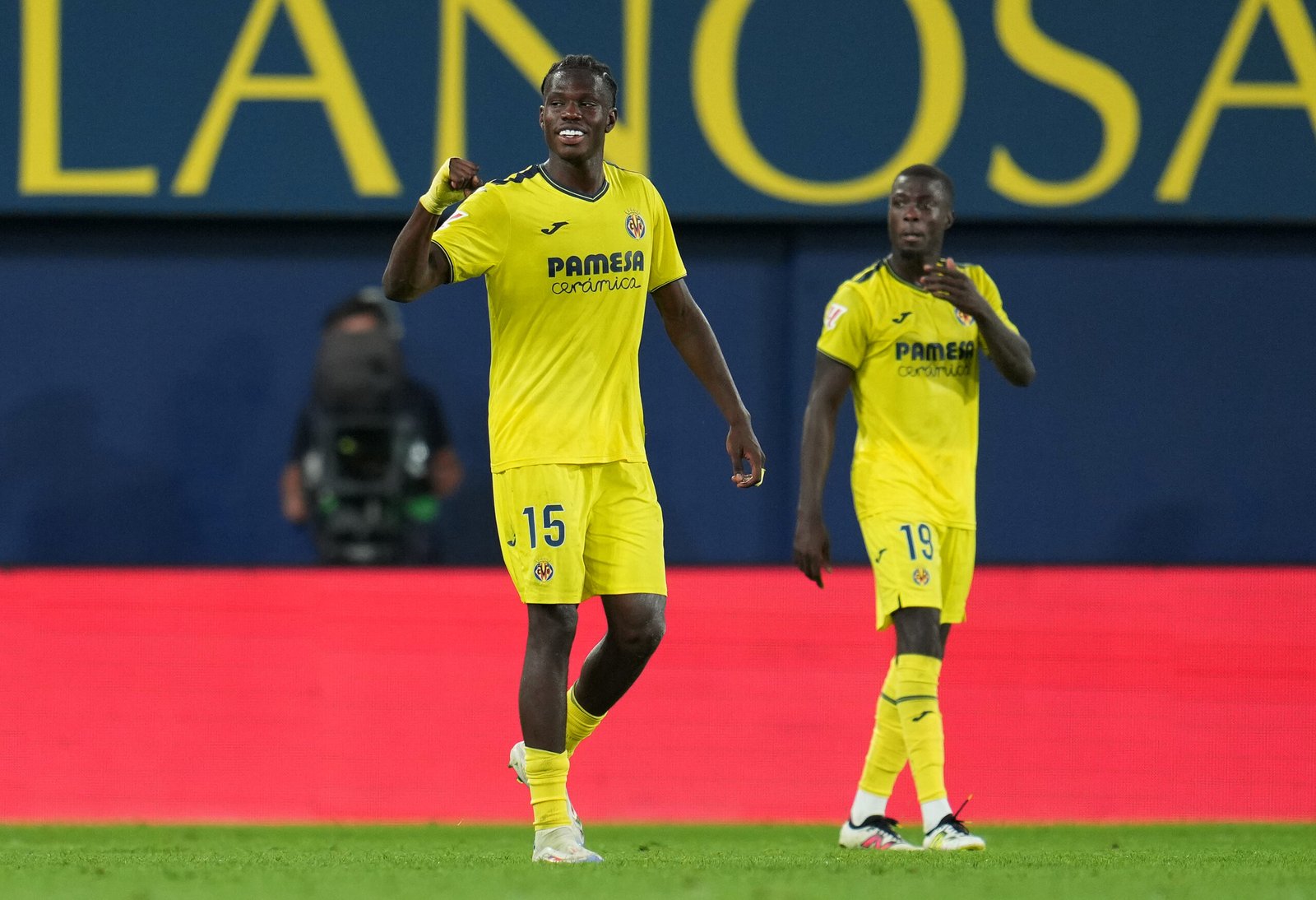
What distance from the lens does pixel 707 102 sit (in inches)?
358

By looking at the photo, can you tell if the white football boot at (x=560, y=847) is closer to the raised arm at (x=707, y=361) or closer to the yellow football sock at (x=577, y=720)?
the yellow football sock at (x=577, y=720)

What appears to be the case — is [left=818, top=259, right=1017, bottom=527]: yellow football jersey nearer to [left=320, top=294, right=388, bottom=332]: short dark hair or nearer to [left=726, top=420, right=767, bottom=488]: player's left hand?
[left=726, top=420, right=767, bottom=488]: player's left hand

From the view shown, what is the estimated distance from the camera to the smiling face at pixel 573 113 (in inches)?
188

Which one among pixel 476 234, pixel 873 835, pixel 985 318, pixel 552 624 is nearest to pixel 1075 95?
pixel 985 318

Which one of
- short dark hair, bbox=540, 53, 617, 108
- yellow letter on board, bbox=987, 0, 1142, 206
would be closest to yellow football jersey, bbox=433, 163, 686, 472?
short dark hair, bbox=540, 53, 617, 108

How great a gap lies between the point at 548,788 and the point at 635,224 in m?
1.42

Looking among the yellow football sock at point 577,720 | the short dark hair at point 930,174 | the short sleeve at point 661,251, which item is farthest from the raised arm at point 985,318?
the yellow football sock at point 577,720

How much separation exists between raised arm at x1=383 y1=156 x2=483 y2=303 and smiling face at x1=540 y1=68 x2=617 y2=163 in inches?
12.7

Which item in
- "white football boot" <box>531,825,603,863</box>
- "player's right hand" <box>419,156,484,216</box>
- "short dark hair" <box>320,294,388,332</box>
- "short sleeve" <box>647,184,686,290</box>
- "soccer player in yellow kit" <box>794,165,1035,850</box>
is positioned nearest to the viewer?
"player's right hand" <box>419,156,484,216</box>

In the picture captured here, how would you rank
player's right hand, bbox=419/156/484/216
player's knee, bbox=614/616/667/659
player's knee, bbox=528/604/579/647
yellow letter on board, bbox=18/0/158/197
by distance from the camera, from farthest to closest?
yellow letter on board, bbox=18/0/158/197 < player's knee, bbox=614/616/667/659 < player's knee, bbox=528/604/579/647 < player's right hand, bbox=419/156/484/216

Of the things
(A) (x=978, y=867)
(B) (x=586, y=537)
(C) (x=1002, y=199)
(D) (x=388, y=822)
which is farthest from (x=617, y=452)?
(C) (x=1002, y=199)

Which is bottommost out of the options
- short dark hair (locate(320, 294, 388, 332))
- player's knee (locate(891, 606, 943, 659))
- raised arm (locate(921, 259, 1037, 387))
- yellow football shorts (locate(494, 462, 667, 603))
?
player's knee (locate(891, 606, 943, 659))

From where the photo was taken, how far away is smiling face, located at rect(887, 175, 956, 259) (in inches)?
234

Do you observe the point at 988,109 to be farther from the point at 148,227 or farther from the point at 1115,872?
the point at 1115,872
